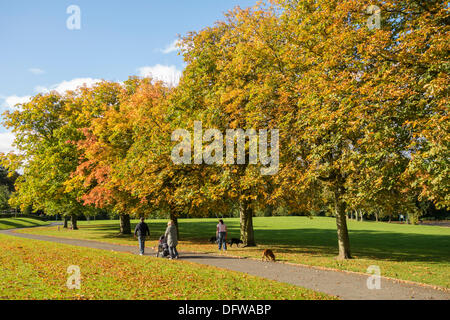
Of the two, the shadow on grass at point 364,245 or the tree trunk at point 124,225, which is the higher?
the tree trunk at point 124,225

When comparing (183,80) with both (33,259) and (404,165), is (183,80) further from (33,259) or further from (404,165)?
(404,165)

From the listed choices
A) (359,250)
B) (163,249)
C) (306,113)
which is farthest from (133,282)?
(359,250)

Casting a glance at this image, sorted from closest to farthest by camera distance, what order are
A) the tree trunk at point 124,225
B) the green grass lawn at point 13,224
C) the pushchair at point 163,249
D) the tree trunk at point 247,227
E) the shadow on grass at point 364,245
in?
1. the pushchair at point 163,249
2. the shadow on grass at point 364,245
3. the tree trunk at point 247,227
4. the tree trunk at point 124,225
5. the green grass lawn at point 13,224

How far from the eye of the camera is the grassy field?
357 inches

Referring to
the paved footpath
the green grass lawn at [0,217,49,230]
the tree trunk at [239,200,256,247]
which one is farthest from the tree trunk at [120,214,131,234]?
the paved footpath

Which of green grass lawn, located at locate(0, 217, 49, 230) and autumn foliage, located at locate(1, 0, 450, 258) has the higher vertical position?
autumn foliage, located at locate(1, 0, 450, 258)

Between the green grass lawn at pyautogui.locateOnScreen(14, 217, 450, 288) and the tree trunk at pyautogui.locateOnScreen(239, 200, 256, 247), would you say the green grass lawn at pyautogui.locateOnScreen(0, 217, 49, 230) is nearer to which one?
the green grass lawn at pyautogui.locateOnScreen(14, 217, 450, 288)

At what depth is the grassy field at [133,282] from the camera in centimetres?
908

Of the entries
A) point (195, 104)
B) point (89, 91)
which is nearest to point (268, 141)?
point (195, 104)

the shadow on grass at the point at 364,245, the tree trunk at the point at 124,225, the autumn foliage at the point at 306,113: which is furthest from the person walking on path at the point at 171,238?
the tree trunk at the point at 124,225

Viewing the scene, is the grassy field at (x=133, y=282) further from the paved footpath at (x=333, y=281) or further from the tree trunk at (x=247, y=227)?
the tree trunk at (x=247, y=227)

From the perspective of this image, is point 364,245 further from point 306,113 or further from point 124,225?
point 124,225

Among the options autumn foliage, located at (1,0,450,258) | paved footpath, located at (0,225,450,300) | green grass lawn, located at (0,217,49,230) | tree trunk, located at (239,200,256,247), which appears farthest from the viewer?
green grass lawn, located at (0,217,49,230)

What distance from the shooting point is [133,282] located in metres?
10.6
